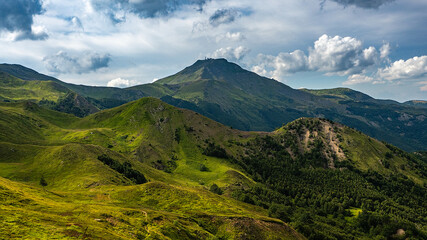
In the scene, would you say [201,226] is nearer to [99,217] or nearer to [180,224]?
[180,224]

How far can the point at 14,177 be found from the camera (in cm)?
13200

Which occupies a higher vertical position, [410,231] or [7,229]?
[7,229]

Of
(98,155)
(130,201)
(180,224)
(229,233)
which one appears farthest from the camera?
(98,155)

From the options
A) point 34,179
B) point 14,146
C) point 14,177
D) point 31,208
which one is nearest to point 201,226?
point 31,208

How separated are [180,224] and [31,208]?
41902mm

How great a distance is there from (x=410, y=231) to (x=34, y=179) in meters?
269

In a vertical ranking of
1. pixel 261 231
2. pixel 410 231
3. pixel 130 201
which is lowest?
pixel 410 231

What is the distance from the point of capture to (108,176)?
131 meters

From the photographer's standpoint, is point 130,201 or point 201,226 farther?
point 130,201

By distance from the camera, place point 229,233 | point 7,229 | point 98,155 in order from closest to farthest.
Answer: point 7,229
point 229,233
point 98,155

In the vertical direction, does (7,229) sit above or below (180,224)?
above

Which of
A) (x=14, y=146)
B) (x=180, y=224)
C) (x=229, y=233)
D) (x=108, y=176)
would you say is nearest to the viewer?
(x=180, y=224)

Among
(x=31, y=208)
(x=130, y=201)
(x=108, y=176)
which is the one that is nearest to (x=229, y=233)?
(x=130, y=201)

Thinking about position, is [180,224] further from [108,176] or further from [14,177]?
[14,177]
